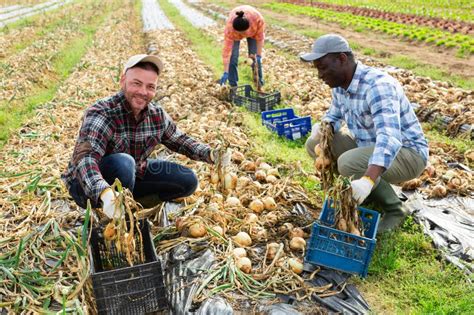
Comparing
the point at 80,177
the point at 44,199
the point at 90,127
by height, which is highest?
the point at 90,127

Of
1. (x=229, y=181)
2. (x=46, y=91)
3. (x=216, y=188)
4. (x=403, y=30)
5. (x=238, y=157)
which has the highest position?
(x=229, y=181)

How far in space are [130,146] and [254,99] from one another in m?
3.31

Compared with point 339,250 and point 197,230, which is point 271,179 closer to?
point 197,230

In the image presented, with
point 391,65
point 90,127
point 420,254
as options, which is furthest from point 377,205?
point 391,65

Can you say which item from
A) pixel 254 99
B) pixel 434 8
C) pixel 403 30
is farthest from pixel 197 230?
pixel 434 8

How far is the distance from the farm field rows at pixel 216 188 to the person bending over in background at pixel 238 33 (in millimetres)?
401

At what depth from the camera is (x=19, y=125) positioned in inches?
229

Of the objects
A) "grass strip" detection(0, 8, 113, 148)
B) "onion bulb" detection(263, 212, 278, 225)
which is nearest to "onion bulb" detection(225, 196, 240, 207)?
"onion bulb" detection(263, 212, 278, 225)

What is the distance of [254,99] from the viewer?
5977 mm

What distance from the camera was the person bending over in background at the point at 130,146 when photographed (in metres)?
2.46

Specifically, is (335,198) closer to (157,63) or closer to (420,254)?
(420,254)

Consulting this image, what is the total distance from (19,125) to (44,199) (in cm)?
271

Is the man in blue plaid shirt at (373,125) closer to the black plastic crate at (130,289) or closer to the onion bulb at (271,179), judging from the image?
the onion bulb at (271,179)

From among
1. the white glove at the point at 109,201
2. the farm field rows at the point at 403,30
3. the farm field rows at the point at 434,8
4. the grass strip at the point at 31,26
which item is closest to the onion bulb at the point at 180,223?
the white glove at the point at 109,201
